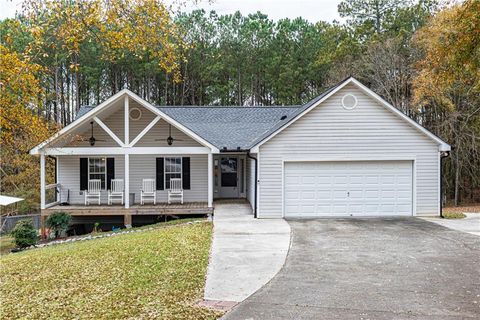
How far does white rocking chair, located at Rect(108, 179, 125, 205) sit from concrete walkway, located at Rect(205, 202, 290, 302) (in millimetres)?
4036

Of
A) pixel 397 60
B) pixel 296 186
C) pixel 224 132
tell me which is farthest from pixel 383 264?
pixel 397 60

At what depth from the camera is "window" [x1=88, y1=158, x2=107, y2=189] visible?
16.1m

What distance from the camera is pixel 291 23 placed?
31.7 meters

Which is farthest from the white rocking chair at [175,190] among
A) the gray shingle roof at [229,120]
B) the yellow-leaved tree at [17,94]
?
the yellow-leaved tree at [17,94]

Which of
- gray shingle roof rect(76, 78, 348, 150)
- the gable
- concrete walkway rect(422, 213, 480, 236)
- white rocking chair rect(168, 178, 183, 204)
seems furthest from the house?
gray shingle roof rect(76, 78, 348, 150)

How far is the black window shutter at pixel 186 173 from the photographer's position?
16250 mm

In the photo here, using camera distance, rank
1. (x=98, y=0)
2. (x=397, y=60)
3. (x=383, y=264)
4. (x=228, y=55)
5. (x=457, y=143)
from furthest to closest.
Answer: (x=228, y=55), (x=397, y=60), (x=457, y=143), (x=383, y=264), (x=98, y=0)

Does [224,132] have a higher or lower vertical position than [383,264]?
higher

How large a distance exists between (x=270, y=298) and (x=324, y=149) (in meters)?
8.42

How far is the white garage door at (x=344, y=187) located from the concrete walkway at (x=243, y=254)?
123 centimetres

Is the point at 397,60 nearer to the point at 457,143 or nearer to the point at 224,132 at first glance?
the point at 457,143

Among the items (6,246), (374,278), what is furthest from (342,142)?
(6,246)

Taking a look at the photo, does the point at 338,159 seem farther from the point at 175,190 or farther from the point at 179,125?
the point at 175,190

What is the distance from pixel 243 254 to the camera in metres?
8.41
